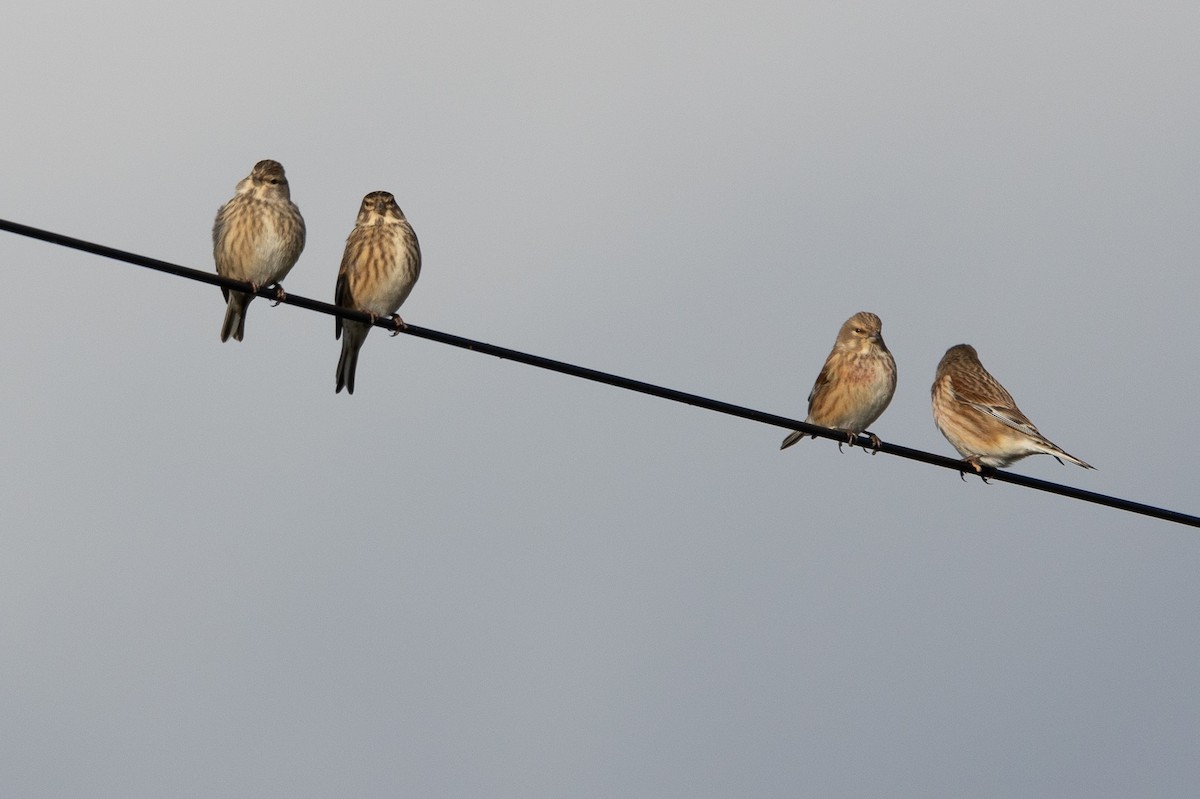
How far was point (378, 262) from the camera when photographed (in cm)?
1447

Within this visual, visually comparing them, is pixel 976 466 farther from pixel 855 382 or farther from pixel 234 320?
pixel 234 320

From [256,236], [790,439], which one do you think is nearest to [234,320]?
[256,236]

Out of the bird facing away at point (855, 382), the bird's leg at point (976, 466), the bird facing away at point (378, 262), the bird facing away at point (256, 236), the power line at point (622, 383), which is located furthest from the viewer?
the bird facing away at point (855, 382)

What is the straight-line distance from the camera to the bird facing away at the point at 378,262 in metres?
14.4

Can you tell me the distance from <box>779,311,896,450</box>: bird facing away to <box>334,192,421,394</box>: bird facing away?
11.3 ft

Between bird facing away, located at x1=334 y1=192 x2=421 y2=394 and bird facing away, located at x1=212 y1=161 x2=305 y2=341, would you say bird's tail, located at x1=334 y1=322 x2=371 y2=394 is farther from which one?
bird facing away, located at x1=212 y1=161 x2=305 y2=341

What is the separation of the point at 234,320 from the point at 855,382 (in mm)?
4987

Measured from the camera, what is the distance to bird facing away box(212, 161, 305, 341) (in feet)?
45.9

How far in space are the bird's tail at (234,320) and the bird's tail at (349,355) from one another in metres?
0.95

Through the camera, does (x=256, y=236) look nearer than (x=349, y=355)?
Yes

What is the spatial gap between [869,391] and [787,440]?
0.89 metres

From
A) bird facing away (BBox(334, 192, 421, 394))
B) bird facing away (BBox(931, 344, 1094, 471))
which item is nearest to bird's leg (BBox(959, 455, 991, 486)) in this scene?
bird facing away (BBox(931, 344, 1094, 471))

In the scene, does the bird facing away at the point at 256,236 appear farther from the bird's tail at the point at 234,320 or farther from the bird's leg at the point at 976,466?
the bird's leg at the point at 976,466

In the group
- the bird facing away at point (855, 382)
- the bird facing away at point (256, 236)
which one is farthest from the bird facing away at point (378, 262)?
the bird facing away at point (855, 382)
